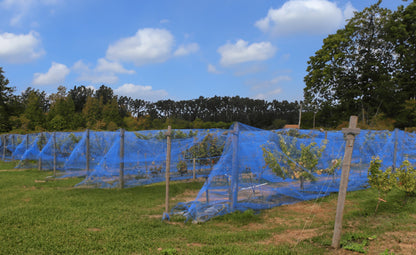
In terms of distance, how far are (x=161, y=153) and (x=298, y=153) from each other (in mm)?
4527

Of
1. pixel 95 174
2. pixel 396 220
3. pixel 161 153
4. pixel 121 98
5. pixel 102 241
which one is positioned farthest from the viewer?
pixel 121 98

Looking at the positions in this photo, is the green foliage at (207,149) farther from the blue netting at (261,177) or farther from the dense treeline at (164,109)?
the dense treeline at (164,109)

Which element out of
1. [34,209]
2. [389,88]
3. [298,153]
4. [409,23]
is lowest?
[34,209]

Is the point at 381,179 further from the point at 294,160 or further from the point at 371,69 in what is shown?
the point at 371,69

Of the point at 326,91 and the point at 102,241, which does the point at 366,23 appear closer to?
the point at 326,91

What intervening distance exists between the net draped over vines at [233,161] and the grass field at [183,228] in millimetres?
473

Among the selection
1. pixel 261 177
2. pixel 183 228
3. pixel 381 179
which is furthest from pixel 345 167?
pixel 183 228

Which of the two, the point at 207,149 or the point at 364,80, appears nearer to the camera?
the point at 207,149

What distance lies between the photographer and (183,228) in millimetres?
5117

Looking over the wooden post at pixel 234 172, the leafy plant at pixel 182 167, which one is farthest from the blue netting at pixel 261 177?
the leafy plant at pixel 182 167

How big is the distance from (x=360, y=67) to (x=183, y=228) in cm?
2835

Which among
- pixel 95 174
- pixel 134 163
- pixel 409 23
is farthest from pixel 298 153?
pixel 409 23

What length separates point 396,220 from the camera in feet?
17.7

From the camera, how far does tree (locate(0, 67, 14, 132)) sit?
32.0m
